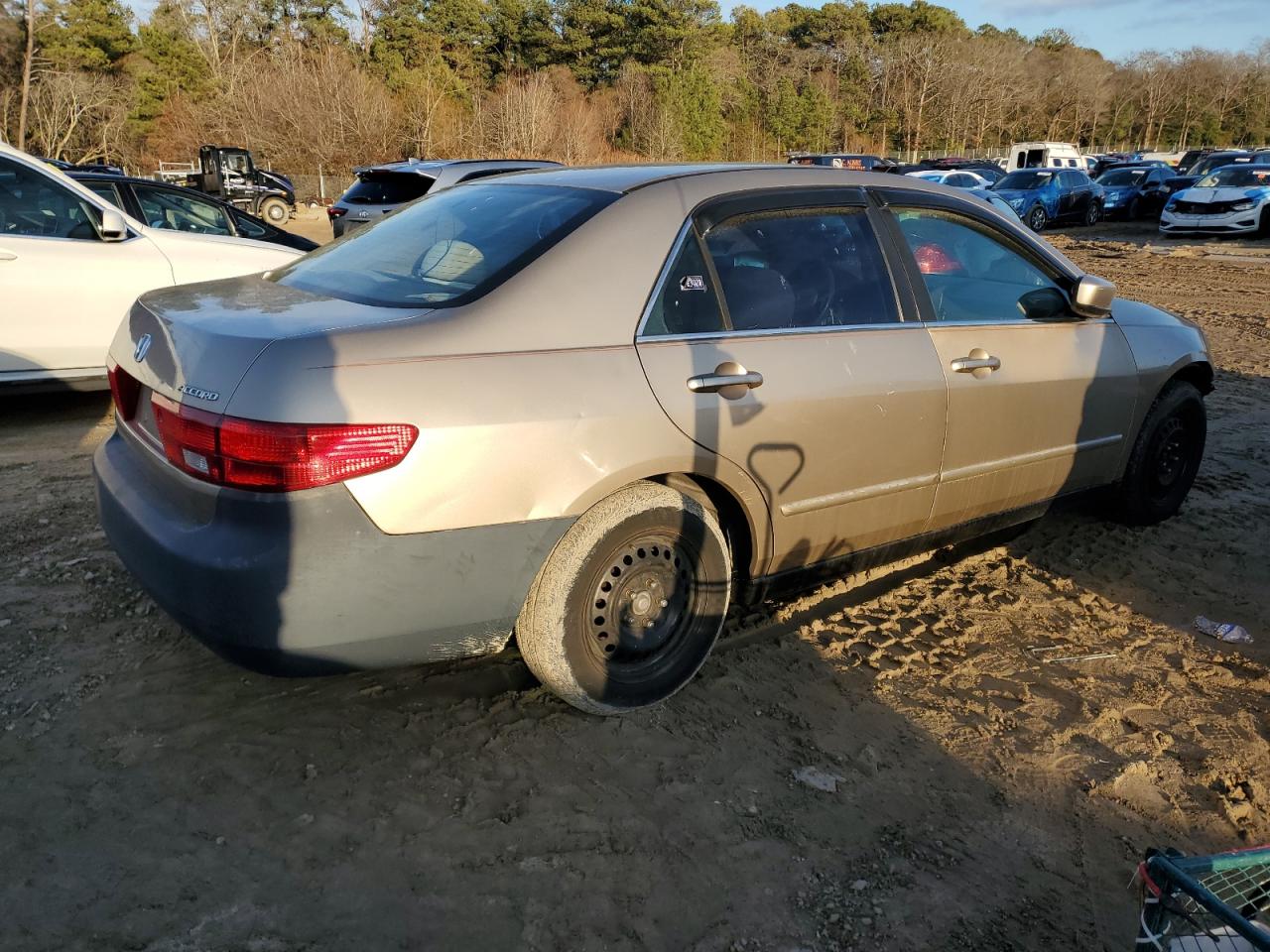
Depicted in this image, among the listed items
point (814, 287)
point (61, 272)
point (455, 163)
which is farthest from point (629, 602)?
point (455, 163)

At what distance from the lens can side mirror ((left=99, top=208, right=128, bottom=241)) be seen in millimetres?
6117

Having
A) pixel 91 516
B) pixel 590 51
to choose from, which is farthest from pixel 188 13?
pixel 91 516

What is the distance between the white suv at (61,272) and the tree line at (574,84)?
33.6 meters

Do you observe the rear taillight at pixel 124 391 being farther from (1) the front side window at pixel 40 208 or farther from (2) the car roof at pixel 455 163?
(2) the car roof at pixel 455 163

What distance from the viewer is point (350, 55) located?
4988 cm

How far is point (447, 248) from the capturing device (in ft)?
10.5

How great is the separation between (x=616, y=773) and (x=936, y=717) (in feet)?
3.64

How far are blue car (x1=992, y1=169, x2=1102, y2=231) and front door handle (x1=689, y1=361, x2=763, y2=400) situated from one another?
75.5ft

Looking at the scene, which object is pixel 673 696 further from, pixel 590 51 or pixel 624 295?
pixel 590 51

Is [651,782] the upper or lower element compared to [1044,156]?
lower

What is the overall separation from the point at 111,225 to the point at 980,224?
520 centimetres

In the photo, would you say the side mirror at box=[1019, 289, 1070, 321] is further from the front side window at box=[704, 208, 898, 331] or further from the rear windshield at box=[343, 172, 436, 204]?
the rear windshield at box=[343, 172, 436, 204]

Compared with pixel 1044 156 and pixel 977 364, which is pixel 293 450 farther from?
pixel 1044 156

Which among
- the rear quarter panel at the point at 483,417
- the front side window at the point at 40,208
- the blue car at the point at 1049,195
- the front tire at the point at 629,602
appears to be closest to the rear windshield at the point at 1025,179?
the blue car at the point at 1049,195
